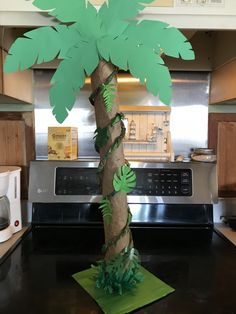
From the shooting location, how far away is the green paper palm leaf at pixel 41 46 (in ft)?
1.65

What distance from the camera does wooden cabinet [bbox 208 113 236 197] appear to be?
115 cm

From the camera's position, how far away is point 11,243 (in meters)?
0.83

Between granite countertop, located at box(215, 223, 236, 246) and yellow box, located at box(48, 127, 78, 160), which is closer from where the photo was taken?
granite countertop, located at box(215, 223, 236, 246)

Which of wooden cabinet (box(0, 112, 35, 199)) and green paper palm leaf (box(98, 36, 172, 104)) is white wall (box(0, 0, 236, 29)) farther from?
wooden cabinet (box(0, 112, 35, 199))

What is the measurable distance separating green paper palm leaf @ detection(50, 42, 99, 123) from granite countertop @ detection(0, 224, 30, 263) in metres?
0.48

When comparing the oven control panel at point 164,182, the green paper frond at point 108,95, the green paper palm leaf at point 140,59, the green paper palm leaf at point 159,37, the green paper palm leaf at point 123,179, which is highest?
the green paper palm leaf at point 159,37

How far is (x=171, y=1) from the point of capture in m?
0.61

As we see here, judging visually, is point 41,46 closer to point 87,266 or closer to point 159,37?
point 159,37

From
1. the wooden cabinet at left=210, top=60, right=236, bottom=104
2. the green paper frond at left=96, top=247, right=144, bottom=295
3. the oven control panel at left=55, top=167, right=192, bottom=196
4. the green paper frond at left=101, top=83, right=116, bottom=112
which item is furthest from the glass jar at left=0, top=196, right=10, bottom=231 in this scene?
the wooden cabinet at left=210, top=60, right=236, bottom=104

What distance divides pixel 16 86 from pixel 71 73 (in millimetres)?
509

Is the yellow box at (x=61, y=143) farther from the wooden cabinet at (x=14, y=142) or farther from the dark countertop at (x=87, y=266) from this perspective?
the dark countertop at (x=87, y=266)

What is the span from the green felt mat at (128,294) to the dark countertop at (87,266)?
0.01 m

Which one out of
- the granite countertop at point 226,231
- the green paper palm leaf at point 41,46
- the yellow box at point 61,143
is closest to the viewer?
the green paper palm leaf at point 41,46

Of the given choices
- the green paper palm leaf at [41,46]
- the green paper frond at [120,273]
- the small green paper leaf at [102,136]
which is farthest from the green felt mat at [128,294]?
the green paper palm leaf at [41,46]
